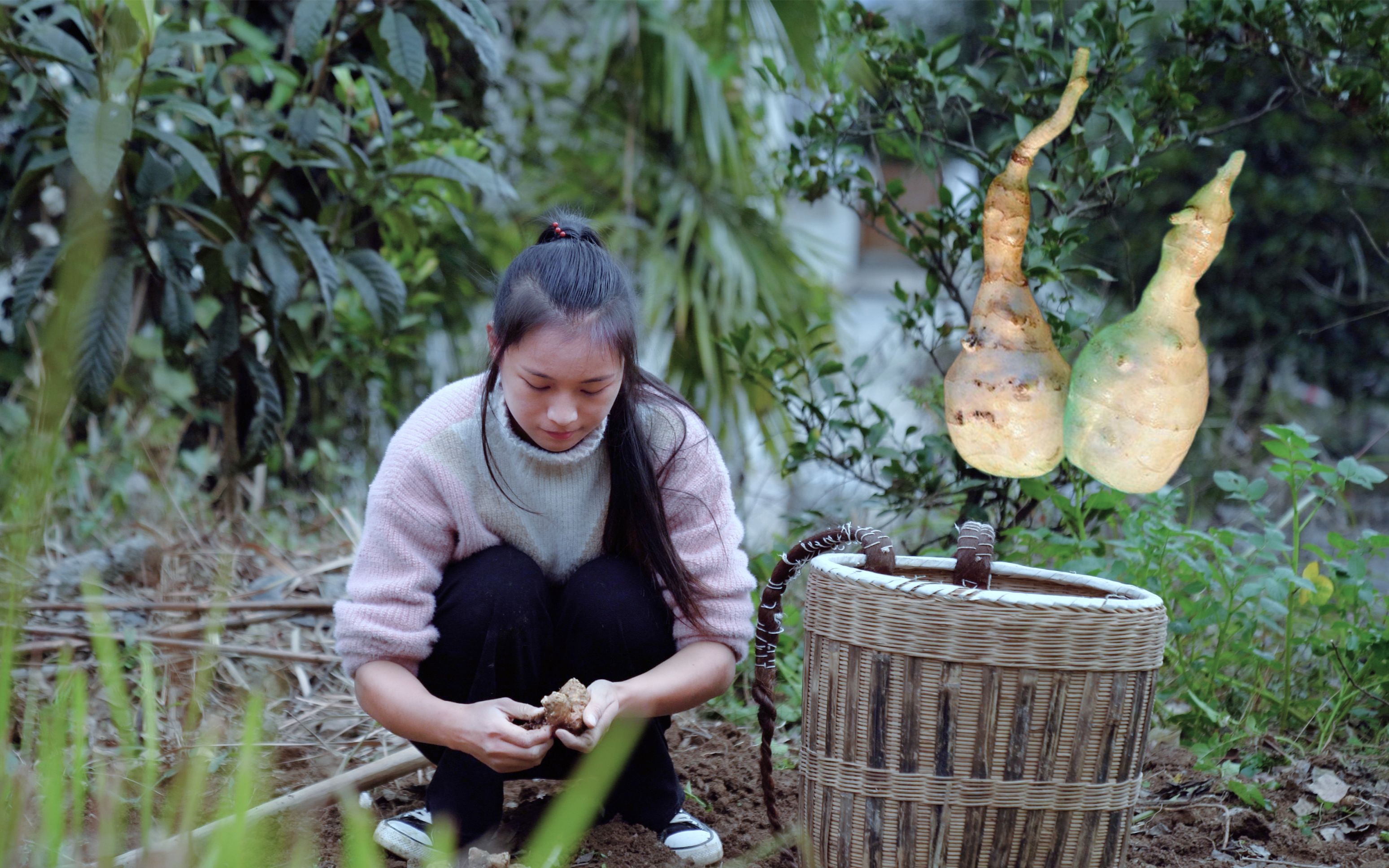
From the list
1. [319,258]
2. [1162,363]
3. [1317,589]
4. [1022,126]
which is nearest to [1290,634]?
[1317,589]

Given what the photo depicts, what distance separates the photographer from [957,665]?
48.4 inches

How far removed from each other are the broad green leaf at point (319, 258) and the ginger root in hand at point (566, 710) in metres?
1.42

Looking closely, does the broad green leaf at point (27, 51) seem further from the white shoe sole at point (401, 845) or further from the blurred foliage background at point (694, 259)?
the white shoe sole at point (401, 845)

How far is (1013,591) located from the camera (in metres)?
1.32

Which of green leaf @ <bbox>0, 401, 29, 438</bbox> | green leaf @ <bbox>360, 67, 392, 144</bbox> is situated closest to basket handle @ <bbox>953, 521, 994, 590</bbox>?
green leaf @ <bbox>360, 67, 392, 144</bbox>

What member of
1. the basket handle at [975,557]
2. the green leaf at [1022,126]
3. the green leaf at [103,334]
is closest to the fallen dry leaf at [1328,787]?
the basket handle at [975,557]

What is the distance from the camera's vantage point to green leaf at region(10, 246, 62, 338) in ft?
7.68

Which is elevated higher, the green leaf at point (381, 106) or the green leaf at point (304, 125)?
the green leaf at point (381, 106)

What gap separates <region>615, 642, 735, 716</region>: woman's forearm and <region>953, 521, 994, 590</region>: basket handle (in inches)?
13.8

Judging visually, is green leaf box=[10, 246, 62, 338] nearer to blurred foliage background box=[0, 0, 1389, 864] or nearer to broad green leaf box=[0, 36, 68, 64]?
blurred foliage background box=[0, 0, 1389, 864]

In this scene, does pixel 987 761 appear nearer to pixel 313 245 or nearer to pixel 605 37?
pixel 313 245

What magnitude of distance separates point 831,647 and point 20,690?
1643 millimetres

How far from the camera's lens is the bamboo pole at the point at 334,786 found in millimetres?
1347

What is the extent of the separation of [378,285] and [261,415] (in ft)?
1.35
